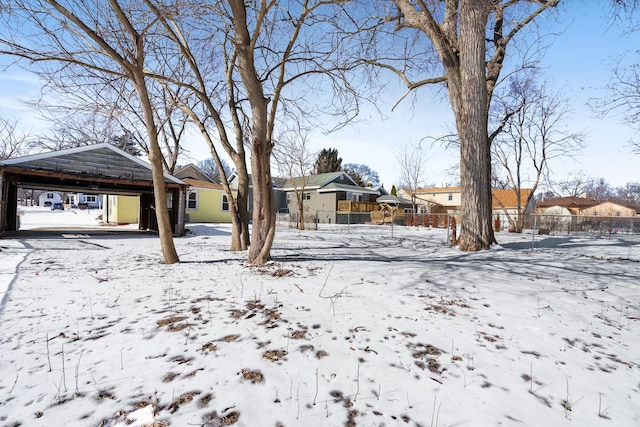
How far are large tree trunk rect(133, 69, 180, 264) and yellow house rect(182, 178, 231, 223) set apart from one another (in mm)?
16748

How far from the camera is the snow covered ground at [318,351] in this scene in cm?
184

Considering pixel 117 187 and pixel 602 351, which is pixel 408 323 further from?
pixel 117 187

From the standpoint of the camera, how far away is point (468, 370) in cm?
232

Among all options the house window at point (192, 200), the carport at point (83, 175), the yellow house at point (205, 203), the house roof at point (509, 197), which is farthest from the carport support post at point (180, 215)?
the house roof at point (509, 197)

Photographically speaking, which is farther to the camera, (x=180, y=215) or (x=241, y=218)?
(x=180, y=215)

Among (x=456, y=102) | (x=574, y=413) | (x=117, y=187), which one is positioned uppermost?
(x=456, y=102)

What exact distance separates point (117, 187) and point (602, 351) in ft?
58.0

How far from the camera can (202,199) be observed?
23.1 metres

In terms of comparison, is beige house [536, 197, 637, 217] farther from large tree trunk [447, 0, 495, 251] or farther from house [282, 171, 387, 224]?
large tree trunk [447, 0, 495, 251]

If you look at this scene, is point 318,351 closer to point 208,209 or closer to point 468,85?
point 468,85

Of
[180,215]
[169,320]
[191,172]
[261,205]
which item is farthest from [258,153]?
[191,172]

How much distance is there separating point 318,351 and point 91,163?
1383 centimetres

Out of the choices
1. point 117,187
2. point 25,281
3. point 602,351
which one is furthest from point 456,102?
point 117,187

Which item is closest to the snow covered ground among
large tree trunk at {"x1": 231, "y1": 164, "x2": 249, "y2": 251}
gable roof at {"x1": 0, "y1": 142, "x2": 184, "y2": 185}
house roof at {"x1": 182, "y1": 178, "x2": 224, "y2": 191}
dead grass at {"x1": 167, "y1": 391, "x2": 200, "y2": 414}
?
dead grass at {"x1": 167, "y1": 391, "x2": 200, "y2": 414}
